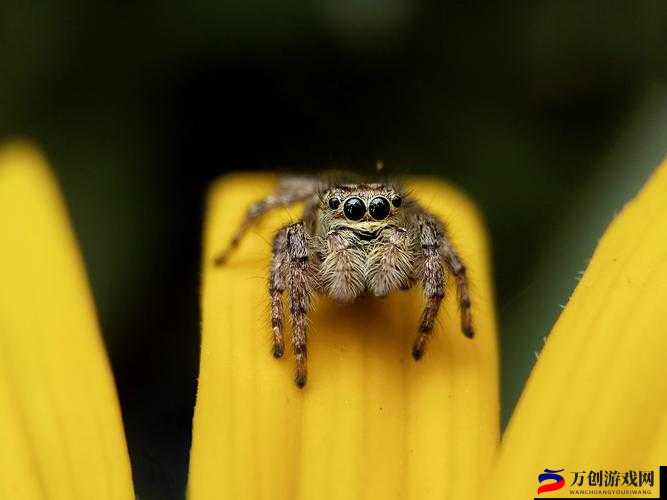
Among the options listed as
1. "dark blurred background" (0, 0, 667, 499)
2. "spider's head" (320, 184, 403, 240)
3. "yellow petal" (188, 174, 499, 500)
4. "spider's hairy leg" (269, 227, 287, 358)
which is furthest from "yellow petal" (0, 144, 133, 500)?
"dark blurred background" (0, 0, 667, 499)

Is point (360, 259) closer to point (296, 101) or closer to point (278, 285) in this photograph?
point (278, 285)

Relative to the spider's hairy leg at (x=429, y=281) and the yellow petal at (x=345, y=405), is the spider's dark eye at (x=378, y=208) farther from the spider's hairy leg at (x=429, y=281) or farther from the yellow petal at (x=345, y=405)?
the yellow petal at (x=345, y=405)

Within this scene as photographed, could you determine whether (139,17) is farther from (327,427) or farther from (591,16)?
(327,427)

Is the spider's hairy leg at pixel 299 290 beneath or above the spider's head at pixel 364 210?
beneath

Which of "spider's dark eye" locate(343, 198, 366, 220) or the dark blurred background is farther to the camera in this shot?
the dark blurred background

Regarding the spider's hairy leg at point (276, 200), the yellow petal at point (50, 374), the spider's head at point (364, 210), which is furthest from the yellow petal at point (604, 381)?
the spider's hairy leg at point (276, 200)

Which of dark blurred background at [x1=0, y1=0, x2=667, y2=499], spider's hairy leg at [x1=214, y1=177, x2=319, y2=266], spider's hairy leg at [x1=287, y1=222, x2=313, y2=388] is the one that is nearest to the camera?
spider's hairy leg at [x1=287, y1=222, x2=313, y2=388]

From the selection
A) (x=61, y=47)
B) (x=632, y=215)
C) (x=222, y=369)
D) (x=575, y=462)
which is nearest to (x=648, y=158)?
(x=632, y=215)

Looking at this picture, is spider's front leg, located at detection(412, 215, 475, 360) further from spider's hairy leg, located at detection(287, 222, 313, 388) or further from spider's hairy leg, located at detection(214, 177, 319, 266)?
spider's hairy leg, located at detection(214, 177, 319, 266)
